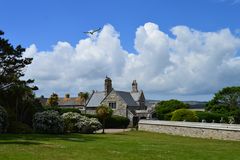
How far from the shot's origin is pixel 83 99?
105m

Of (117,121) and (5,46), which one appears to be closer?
(5,46)

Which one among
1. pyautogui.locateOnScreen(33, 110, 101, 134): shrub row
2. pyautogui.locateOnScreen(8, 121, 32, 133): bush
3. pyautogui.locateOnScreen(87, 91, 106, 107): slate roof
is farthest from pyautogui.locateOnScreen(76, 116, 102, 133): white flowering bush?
pyautogui.locateOnScreen(87, 91, 106, 107): slate roof

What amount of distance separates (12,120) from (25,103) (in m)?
Answer: 5.16

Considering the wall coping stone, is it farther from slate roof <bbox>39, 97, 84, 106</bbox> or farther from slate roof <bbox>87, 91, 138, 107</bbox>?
slate roof <bbox>39, 97, 84, 106</bbox>

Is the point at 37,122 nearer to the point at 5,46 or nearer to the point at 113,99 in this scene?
the point at 5,46

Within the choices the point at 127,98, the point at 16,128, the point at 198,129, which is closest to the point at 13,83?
the point at 16,128

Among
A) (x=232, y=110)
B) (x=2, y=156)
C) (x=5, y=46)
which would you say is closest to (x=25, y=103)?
(x=5, y=46)

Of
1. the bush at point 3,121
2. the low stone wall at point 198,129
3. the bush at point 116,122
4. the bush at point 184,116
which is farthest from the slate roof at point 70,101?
the bush at point 3,121

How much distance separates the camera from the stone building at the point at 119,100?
2852 inches

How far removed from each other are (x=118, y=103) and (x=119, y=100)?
0.55 meters

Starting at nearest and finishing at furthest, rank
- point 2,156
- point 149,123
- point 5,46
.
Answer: point 2,156 < point 5,46 < point 149,123

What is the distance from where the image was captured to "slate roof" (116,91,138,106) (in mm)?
73375

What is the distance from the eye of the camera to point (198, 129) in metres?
40.5

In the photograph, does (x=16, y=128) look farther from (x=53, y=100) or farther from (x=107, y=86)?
(x=53, y=100)
